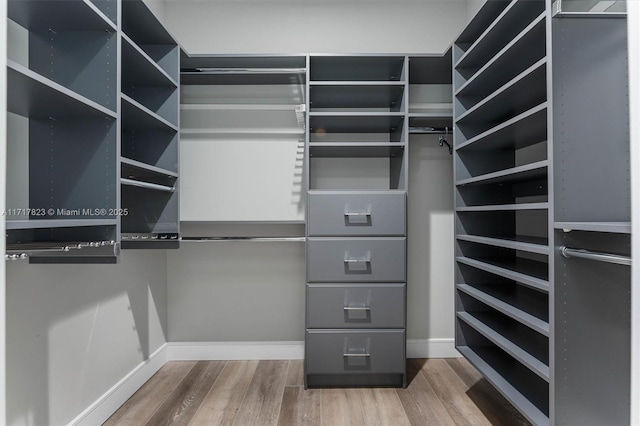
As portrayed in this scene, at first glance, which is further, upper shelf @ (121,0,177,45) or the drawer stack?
the drawer stack

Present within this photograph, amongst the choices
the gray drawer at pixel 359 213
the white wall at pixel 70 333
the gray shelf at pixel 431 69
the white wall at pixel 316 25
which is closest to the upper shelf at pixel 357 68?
the gray shelf at pixel 431 69

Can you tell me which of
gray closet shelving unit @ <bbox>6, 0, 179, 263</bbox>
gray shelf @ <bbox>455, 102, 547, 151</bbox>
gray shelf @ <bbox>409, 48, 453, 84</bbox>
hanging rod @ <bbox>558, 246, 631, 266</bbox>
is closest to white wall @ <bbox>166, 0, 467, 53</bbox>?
gray shelf @ <bbox>409, 48, 453, 84</bbox>

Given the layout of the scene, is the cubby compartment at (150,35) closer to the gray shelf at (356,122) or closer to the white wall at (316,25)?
the white wall at (316,25)

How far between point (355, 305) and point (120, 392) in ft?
4.45

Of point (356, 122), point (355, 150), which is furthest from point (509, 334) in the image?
point (356, 122)

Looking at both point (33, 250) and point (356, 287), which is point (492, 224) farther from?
point (33, 250)

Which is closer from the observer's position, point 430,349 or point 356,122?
point 356,122

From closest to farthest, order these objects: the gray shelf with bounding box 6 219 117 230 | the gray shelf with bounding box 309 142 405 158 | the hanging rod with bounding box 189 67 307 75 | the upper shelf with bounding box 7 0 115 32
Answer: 1. the gray shelf with bounding box 6 219 117 230
2. the upper shelf with bounding box 7 0 115 32
3. the gray shelf with bounding box 309 142 405 158
4. the hanging rod with bounding box 189 67 307 75

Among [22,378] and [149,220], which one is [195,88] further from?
[22,378]

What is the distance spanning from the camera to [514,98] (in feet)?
5.34

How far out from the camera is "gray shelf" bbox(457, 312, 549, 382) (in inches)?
51.9

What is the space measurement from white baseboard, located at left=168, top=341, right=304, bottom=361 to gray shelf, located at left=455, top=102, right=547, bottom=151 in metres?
1.75

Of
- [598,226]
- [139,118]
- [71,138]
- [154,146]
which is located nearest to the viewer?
[598,226]

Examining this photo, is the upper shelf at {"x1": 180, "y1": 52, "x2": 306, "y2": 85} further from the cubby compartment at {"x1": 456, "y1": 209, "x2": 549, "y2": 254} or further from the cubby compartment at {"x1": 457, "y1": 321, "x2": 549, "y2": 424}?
the cubby compartment at {"x1": 457, "y1": 321, "x2": 549, "y2": 424}
